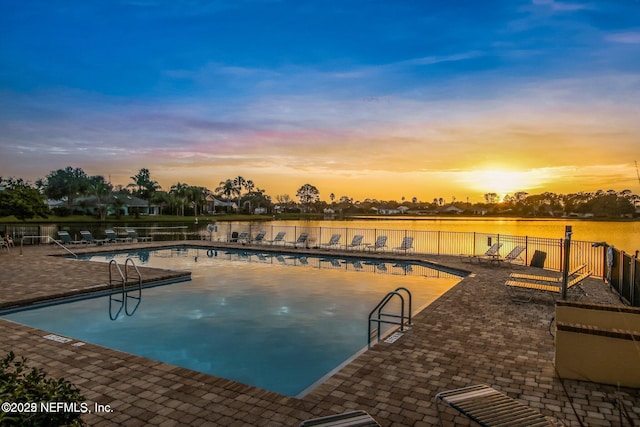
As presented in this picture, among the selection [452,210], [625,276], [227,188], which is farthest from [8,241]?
[452,210]

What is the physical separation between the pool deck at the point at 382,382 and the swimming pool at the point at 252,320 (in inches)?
41.5

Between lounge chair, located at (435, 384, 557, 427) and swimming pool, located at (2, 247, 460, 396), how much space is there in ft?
7.78

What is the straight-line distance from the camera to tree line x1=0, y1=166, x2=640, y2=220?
62312 millimetres

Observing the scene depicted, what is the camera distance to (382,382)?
4633 millimetres

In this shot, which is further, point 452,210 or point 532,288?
point 452,210

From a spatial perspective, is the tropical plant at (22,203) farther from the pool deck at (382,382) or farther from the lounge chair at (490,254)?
the lounge chair at (490,254)

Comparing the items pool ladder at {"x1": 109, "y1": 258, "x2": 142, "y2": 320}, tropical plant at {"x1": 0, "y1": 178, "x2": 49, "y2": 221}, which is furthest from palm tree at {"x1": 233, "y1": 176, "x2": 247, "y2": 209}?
pool ladder at {"x1": 109, "y1": 258, "x2": 142, "y2": 320}

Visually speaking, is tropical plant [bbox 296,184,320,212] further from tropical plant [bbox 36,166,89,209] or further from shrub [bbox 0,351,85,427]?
shrub [bbox 0,351,85,427]

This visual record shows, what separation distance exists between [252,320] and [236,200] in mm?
106245

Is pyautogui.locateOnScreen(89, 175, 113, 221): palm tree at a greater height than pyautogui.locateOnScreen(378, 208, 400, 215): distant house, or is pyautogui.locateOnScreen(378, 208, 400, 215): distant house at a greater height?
pyautogui.locateOnScreen(89, 175, 113, 221): palm tree

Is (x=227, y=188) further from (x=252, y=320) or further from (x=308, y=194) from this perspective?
(x=252, y=320)

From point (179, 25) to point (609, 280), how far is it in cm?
1639

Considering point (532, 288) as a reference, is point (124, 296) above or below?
below

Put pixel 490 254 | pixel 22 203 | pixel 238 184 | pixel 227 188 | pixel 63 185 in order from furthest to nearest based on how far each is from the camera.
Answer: pixel 238 184, pixel 227 188, pixel 63 185, pixel 22 203, pixel 490 254
